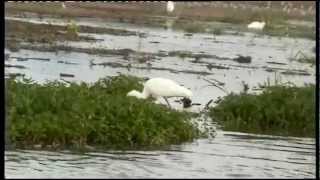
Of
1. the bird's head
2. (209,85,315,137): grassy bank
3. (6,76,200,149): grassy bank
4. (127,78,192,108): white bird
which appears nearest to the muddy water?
(6,76,200,149): grassy bank

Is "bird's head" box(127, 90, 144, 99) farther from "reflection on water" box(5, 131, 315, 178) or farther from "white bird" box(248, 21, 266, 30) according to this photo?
"white bird" box(248, 21, 266, 30)

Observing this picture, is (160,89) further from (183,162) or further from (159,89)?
(183,162)

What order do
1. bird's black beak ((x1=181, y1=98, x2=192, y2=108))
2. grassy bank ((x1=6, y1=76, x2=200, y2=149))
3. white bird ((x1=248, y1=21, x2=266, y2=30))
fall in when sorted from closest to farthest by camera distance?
grassy bank ((x1=6, y1=76, x2=200, y2=149)) < bird's black beak ((x1=181, y1=98, x2=192, y2=108)) < white bird ((x1=248, y1=21, x2=266, y2=30))

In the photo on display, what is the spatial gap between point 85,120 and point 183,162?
1.15 meters

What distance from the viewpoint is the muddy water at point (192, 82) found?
7.11 meters

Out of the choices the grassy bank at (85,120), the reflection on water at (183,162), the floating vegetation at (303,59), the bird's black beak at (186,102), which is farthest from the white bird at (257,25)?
the grassy bank at (85,120)

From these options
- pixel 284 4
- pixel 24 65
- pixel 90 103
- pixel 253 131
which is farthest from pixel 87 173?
pixel 284 4

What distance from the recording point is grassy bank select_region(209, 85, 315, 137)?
32.1ft

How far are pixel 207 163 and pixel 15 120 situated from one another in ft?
6.69

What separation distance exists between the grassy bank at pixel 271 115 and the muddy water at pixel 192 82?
352 millimetres

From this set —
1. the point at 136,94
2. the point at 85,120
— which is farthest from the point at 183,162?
the point at 136,94

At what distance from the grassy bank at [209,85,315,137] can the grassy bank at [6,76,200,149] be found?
1.17 m

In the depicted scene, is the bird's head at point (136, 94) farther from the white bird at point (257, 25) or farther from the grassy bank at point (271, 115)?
the white bird at point (257, 25)

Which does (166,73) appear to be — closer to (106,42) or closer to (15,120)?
(106,42)
